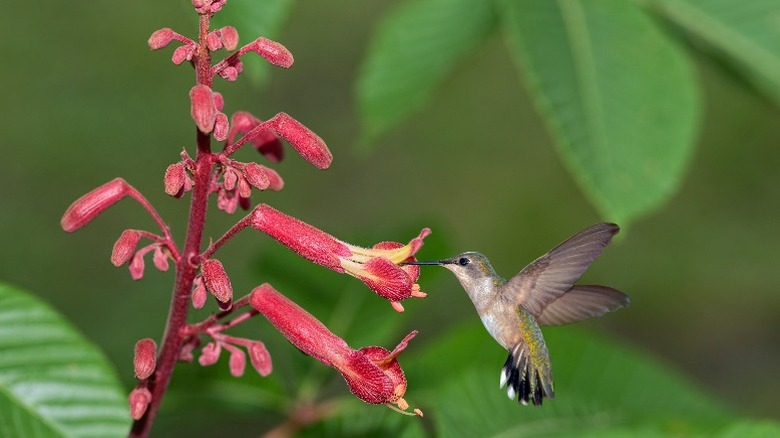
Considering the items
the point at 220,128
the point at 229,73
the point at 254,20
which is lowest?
the point at 220,128

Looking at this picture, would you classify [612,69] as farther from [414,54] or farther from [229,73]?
[229,73]

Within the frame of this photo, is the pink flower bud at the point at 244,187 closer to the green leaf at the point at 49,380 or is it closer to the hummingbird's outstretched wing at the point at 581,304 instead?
the green leaf at the point at 49,380

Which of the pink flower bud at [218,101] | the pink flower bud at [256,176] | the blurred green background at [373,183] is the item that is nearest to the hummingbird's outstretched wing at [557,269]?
the pink flower bud at [256,176]

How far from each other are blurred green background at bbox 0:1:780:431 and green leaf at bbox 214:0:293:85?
Answer: 5.15 metres

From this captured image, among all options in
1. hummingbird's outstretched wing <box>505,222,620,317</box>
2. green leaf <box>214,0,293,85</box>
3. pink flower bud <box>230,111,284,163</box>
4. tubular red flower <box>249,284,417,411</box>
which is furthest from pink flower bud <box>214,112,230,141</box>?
hummingbird's outstretched wing <box>505,222,620,317</box>

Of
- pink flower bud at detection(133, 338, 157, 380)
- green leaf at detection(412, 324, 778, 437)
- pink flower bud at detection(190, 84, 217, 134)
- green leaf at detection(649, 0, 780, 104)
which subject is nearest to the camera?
pink flower bud at detection(190, 84, 217, 134)

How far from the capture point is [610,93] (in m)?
2.88

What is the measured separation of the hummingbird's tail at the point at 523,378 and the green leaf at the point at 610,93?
0.53m

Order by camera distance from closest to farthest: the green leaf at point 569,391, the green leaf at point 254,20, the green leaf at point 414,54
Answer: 1. the green leaf at point 254,20
2. the green leaf at point 569,391
3. the green leaf at point 414,54

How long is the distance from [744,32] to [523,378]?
1.29 metres

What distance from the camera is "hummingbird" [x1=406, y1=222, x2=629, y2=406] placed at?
2396 mm

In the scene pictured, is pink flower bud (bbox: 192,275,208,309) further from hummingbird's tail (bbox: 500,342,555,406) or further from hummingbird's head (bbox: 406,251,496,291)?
hummingbird's tail (bbox: 500,342,555,406)

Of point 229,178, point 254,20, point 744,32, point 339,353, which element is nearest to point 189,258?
point 229,178

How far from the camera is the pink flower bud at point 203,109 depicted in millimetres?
1800
